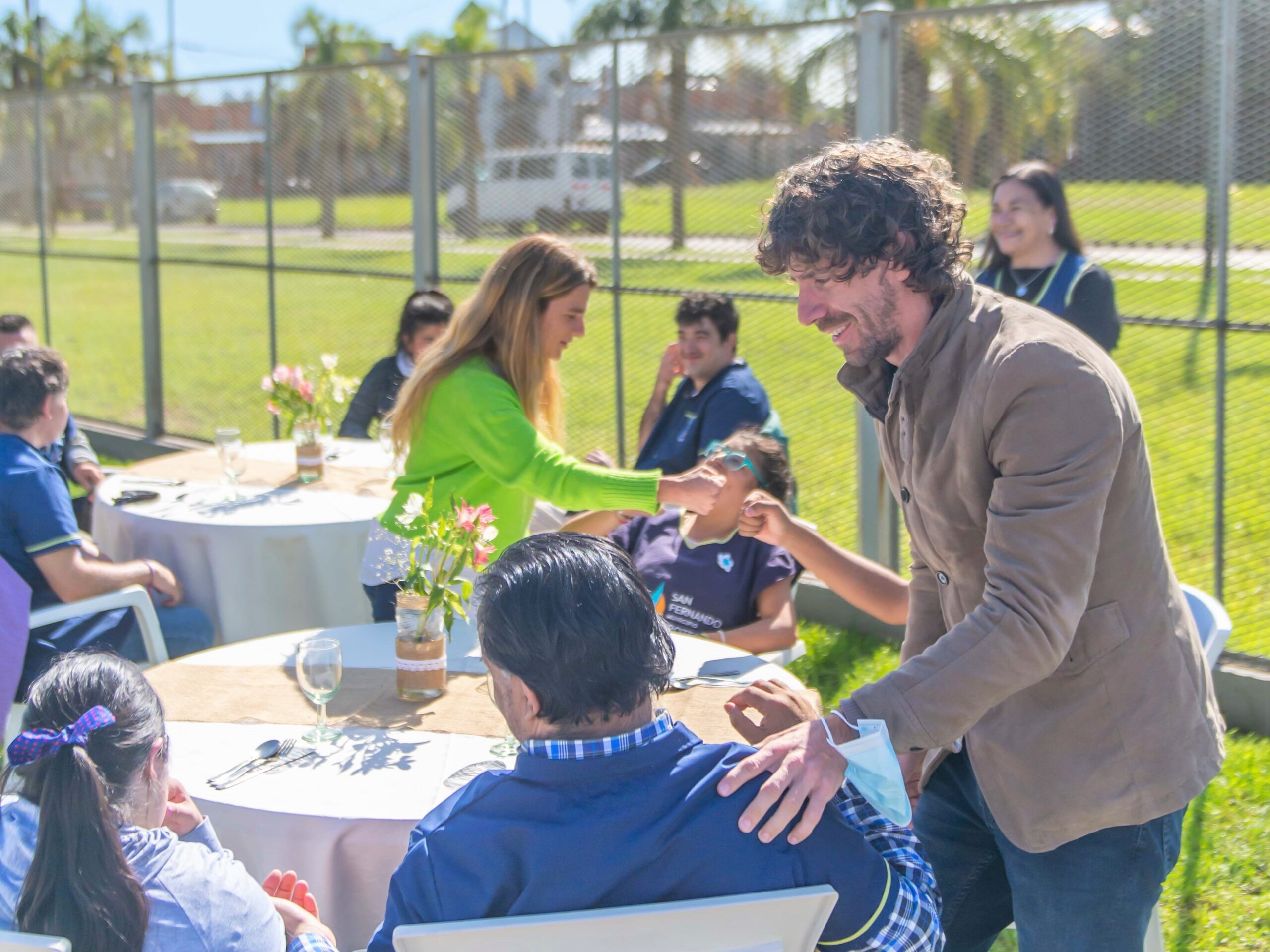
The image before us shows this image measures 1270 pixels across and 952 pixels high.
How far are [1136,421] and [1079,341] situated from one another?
5.6 inches

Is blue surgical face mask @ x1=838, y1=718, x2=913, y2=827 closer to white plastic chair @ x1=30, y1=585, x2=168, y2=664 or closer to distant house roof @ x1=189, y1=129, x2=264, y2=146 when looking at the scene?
white plastic chair @ x1=30, y1=585, x2=168, y2=664

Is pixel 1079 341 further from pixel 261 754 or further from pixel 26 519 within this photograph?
pixel 26 519

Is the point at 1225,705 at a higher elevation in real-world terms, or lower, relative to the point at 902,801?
lower

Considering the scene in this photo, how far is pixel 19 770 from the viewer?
5.65 ft

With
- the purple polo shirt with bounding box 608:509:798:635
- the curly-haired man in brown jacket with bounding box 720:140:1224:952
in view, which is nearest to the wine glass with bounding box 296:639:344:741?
the curly-haired man in brown jacket with bounding box 720:140:1224:952

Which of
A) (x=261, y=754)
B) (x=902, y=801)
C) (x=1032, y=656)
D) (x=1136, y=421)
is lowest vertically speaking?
(x=261, y=754)

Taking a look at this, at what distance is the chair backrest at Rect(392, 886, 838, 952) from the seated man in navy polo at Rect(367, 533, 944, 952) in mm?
35

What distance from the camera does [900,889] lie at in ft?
5.21

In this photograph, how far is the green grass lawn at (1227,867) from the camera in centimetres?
310

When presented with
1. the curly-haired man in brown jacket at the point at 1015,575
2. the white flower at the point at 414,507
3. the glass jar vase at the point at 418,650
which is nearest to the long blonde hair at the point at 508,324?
the white flower at the point at 414,507

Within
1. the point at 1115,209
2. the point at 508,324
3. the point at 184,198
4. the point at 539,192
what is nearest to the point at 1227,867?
the point at 508,324

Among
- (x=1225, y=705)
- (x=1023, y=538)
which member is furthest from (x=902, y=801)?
(x=1225, y=705)

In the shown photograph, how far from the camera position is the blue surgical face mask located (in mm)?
1566

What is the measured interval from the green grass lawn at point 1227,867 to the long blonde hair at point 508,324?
2.06 meters
